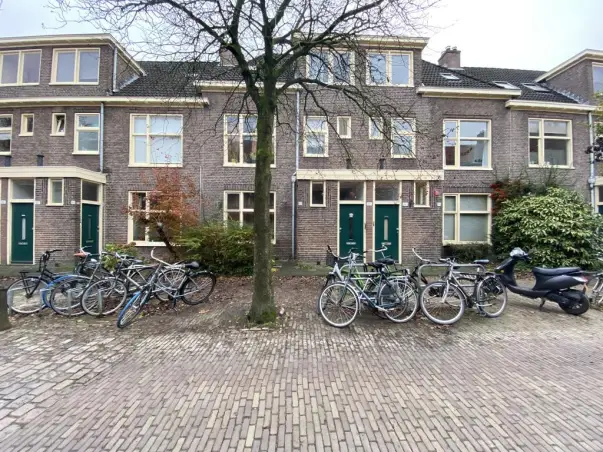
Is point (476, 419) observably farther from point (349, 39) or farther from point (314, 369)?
point (349, 39)

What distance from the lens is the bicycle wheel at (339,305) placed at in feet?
19.0

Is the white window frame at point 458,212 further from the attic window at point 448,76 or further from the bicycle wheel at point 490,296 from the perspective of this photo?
the bicycle wheel at point 490,296

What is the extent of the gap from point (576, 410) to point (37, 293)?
370 inches

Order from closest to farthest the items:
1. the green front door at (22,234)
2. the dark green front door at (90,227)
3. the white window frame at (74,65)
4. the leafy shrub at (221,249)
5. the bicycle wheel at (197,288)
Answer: the bicycle wheel at (197,288) → the leafy shrub at (221,249) → the green front door at (22,234) → the dark green front door at (90,227) → the white window frame at (74,65)

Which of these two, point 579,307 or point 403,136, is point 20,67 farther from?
point 579,307

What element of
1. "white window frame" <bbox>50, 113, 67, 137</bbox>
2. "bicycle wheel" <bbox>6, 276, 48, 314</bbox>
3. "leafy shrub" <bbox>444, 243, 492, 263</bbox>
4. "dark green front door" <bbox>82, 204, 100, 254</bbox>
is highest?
"white window frame" <bbox>50, 113, 67, 137</bbox>

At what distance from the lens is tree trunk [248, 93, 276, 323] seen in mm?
5961

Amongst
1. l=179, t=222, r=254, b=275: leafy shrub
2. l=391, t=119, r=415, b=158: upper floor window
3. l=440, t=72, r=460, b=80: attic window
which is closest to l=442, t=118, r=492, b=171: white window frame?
l=391, t=119, r=415, b=158: upper floor window

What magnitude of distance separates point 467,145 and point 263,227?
11.3m

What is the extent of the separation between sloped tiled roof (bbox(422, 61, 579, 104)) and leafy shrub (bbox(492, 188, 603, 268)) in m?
5.45

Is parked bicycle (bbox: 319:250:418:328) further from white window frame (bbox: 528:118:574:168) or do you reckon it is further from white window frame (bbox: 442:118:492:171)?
white window frame (bbox: 528:118:574:168)

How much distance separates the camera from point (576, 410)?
10.5ft

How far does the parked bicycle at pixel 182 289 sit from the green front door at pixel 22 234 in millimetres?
8548

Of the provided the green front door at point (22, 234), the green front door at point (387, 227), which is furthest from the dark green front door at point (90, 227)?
the green front door at point (387, 227)
